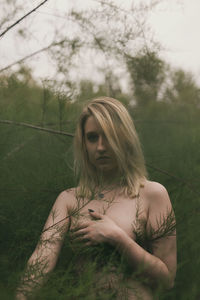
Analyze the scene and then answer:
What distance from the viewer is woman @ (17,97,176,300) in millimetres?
883

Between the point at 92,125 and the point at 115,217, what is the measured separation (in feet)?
0.97

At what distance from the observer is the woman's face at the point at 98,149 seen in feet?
3.48

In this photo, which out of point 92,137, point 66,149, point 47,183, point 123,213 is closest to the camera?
point 123,213

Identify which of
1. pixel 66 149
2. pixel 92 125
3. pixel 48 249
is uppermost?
pixel 92 125

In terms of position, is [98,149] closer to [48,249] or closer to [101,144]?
[101,144]

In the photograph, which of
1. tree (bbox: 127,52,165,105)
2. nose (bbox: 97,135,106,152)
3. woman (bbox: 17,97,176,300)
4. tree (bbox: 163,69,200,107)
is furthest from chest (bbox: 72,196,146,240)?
tree (bbox: 163,69,200,107)

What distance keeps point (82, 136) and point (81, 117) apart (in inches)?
2.6

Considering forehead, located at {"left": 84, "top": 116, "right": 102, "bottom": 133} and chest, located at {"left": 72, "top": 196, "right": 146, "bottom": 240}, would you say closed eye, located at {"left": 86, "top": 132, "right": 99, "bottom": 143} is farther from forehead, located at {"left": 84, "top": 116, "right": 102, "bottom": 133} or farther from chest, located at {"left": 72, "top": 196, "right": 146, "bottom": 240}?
chest, located at {"left": 72, "top": 196, "right": 146, "bottom": 240}

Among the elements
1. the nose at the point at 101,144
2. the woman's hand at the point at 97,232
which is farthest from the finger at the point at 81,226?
the nose at the point at 101,144

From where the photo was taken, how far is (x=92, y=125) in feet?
3.60

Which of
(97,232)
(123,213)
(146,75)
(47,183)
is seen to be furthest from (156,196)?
(146,75)

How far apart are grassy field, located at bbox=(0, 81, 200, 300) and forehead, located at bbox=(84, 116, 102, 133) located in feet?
0.53

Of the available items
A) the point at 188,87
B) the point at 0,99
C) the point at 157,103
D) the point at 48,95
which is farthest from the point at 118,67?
the point at 188,87

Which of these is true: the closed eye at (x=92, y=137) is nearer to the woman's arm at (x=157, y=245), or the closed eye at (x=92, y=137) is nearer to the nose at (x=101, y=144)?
the nose at (x=101, y=144)
